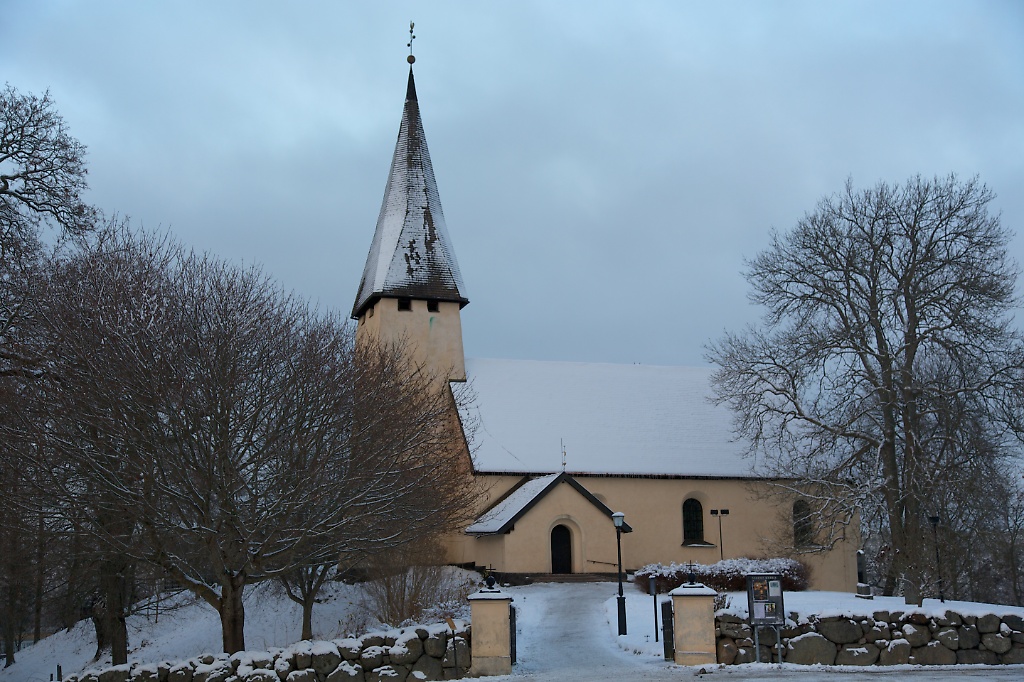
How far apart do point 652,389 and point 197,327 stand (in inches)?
1021

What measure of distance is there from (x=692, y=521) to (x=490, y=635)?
2249cm

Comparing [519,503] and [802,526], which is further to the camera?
[802,526]

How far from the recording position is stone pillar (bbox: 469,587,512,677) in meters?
15.6

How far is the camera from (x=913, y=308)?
92.3 feet

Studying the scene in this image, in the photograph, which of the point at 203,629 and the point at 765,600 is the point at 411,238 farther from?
the point at 765,600

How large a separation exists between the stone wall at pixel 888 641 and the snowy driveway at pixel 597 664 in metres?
0.45

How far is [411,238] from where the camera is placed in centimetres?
3816

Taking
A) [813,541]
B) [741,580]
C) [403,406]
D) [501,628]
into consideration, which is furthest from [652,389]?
[501,628]

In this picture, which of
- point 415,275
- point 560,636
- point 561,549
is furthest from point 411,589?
point 415,275

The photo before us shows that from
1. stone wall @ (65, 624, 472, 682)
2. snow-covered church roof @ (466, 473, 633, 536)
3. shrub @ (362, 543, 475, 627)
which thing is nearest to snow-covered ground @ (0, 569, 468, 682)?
snow-covered church roof @ (466, 473, 633, 536)

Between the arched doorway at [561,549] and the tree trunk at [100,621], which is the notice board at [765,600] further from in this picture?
the tree trunk at [100,621]

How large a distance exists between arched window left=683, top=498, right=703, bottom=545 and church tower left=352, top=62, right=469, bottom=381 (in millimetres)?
9863

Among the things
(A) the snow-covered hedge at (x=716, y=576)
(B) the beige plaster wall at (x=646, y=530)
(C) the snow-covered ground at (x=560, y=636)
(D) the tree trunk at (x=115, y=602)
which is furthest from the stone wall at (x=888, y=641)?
(B) the beige plaster wall at (x=646, y=530)

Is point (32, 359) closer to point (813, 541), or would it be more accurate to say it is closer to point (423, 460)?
point (423, 460)
